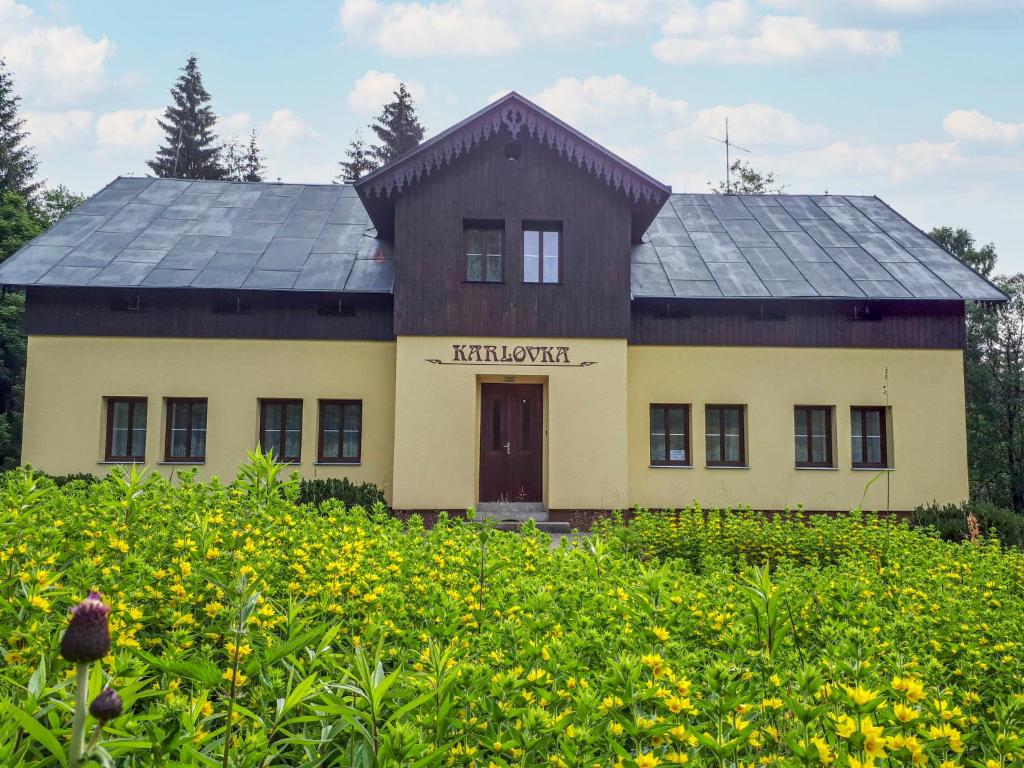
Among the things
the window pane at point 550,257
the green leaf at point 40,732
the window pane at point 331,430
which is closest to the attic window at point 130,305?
the window pane at point 331,430

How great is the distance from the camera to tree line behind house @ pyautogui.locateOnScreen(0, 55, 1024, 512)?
28.1m

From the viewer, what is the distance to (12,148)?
35406mm

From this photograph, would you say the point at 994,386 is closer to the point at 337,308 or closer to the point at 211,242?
the point at 337,308

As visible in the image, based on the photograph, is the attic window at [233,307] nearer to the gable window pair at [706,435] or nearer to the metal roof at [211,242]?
the metal roof at [211,242]

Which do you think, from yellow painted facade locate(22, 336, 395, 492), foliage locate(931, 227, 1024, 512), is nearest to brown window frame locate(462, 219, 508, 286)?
yellow painted facade locate(22, 336, 395, 492)

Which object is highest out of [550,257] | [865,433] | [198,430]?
[550,257]

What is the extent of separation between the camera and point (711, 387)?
47.6 ft

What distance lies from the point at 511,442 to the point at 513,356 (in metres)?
1.91

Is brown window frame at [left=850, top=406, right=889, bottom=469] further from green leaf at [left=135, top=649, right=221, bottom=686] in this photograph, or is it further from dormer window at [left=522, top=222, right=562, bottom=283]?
green leaf at [left=135, top=649, right=221, bottom=686]

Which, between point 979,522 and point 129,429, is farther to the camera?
point 129,429

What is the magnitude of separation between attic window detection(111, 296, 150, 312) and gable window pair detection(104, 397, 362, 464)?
6.14ft

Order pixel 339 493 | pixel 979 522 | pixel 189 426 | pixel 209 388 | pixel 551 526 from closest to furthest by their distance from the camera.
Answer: pixel 979 522 < pixel 339 493 < pixel 551 526 < pixel 209 388 < pixel 189 426

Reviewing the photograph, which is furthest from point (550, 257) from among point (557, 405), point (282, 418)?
point (282, 418)

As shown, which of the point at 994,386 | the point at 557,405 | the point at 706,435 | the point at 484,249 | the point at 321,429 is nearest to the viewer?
the point at 557,405
